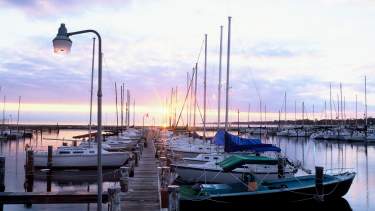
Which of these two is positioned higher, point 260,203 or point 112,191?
point 112,191

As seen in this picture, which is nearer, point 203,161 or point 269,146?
point 269,146

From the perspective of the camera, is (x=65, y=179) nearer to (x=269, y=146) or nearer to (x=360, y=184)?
(x=269, y=146)

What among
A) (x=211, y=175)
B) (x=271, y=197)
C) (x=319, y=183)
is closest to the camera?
(x=271, y=197)

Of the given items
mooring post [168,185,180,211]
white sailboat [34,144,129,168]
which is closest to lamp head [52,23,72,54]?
mooring post [168,185,180,211]

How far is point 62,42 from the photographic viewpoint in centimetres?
962

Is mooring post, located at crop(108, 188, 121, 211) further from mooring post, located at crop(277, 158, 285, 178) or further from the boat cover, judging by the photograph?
mooring post, located at crop(277, 158, 285, 178)

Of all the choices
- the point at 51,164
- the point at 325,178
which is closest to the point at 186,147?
the point at 51,164

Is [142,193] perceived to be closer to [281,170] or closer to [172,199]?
[172,199]

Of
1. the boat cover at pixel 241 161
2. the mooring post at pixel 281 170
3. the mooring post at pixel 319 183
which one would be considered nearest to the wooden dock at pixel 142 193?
the boat cover at pixel 241 161

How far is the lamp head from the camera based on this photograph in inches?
379

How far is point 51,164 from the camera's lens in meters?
40.9

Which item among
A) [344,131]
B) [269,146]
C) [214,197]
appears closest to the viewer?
[214,197]

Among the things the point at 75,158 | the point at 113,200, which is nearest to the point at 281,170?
the point at 113,200

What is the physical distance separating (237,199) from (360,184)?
632 inches
